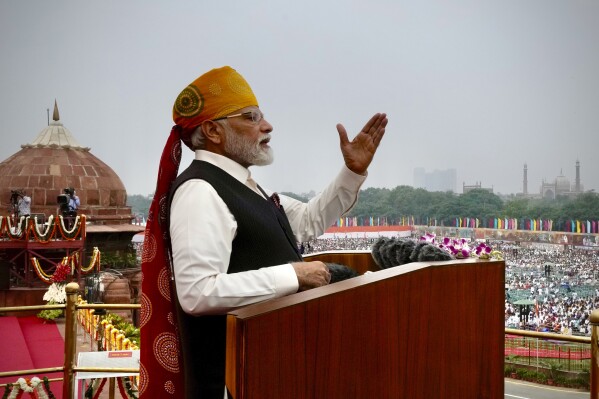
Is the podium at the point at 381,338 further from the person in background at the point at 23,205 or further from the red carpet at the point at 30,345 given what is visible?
the person in background at the point at 23,205

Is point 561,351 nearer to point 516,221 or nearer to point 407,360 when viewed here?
point 407,360

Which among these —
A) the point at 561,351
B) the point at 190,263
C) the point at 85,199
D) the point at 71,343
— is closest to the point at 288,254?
the point at 190,263

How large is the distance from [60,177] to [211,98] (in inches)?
535

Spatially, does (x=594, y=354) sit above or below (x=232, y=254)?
below

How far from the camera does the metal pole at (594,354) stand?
6.21ft

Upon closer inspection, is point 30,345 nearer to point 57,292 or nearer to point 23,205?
point 57,292

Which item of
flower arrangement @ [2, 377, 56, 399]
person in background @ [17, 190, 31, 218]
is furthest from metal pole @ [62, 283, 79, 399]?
person in background @ [17, 190, 31, 218]

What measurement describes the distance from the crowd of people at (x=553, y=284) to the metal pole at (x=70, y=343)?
4.78 m

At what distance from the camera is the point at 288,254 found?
1268mm

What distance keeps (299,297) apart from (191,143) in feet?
1.96

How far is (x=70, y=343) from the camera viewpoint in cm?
262

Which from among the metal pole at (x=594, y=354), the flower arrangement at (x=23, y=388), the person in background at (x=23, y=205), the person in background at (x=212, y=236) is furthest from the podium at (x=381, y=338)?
the person in background at (x=23, y=205)

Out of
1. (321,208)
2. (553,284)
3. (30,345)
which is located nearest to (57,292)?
(30,345)

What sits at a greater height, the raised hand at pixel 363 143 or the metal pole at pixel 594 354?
the raised hand at pixel 363 143
